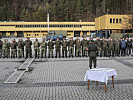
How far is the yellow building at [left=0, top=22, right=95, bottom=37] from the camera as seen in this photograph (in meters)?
93.6

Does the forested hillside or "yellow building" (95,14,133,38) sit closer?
"yellow building" (95,14,133,38)

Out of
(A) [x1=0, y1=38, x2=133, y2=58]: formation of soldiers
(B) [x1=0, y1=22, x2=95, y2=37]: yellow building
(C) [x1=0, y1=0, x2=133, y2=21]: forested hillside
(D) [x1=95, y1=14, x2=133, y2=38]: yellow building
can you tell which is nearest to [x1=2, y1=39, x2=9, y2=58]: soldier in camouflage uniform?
(A) [x1=0, y1=38, x2=133, y2=58]: formation of soldiers

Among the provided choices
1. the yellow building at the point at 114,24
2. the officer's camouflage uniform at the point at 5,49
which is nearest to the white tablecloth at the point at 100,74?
the officer's camouflage uniform at the point at 5,49

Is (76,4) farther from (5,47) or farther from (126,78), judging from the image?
(126,78)

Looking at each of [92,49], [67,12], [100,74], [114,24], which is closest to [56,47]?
[92,49]

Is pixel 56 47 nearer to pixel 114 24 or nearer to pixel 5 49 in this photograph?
pixel 5 49

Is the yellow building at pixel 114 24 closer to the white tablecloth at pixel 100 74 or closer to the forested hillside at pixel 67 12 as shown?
the white tablecloth at pixel 100 74

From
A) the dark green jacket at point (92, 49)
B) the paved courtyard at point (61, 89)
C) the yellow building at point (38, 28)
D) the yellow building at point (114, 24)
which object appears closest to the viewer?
the paved courtyard at point (61, 89)

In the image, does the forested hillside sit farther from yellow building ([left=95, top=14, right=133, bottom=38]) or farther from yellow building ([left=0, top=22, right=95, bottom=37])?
yellow building ([left=95, top=14, right=133, bottom=38])

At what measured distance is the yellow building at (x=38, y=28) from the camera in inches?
3684

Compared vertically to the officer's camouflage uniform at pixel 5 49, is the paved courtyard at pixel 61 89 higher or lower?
lower

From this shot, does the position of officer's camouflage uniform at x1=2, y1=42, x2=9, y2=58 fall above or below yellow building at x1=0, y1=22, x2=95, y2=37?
below

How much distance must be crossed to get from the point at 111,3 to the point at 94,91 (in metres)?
126

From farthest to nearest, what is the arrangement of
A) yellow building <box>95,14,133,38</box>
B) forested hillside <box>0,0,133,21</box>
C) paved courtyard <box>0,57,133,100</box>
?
1. forested hillside <box>0,0,133,21</box>
2. yellow building <box>95,14,133,38</box>
3. paved courtyard <box>0,57,133,100</box>
